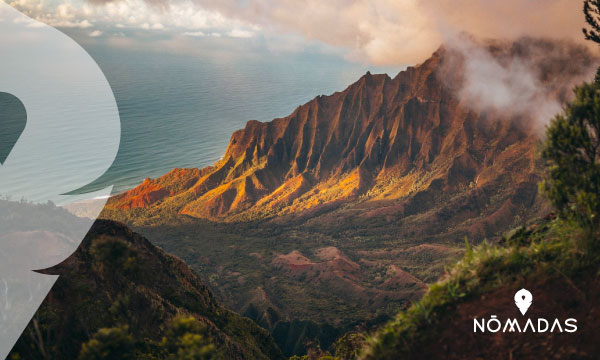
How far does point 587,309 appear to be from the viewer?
11414 millimetres

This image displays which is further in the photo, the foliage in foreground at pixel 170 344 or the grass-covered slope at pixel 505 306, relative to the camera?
the foliage in foreground at pixel 170 344

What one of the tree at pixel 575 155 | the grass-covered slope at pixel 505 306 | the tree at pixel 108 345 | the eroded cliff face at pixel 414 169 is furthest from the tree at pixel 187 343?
the eroded cliff face at pixel 414 169

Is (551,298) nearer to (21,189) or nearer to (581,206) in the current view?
(581,206)

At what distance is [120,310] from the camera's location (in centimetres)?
1905

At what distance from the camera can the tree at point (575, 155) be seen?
14008mm

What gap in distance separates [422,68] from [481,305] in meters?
190

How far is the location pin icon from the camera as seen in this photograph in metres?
12.1

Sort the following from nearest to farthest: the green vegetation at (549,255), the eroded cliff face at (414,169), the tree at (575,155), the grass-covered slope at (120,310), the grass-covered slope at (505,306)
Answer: the grass-covered slope at (505,306)
the green vegetation at (549,255)
the grass-covered slope at (120,310)
the tree at (575,155)
the eroded cliff face at (414,169)

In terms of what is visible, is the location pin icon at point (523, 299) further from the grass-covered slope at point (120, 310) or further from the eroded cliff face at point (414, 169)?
the eroded cliff face at point (414, 169)

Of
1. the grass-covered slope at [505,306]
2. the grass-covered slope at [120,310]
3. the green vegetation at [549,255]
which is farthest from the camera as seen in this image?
the grass-covered slope at [120,310]

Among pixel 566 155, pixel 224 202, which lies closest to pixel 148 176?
pixel 224 202

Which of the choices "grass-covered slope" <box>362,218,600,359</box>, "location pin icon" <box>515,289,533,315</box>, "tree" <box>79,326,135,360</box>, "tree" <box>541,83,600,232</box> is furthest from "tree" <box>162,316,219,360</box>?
"tree" <box>541,83,600,232</box>

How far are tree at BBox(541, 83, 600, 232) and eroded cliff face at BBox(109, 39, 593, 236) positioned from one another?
11865cm

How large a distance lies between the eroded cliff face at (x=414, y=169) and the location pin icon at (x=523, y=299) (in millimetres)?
121980
